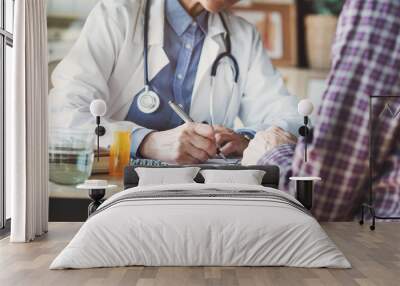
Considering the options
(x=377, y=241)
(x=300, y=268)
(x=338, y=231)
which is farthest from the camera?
(x=338, y=231)

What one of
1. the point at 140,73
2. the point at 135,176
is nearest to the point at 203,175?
the point at 135,176

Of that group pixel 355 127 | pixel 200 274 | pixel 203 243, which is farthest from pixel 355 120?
pixel 200 274

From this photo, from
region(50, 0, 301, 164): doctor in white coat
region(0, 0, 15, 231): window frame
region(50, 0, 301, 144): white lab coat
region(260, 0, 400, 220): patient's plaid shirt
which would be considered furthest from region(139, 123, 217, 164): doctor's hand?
region(0, 0, 15, 231): window frame

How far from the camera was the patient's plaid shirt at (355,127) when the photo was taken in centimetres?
616

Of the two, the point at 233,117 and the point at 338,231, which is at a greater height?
the point at 233,117

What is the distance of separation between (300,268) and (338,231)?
2.07 m

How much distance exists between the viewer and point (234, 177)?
5984mm

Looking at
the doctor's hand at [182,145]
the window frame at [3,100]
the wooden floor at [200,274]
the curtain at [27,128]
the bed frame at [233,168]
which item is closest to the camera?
the wooden floor at [200,274]

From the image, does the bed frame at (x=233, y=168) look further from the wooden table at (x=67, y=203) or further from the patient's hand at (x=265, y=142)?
the wooden table at (x=67, y=203)

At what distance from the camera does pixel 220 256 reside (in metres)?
4.00

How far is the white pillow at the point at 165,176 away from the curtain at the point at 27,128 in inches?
38.0

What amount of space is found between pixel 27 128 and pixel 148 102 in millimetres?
1552

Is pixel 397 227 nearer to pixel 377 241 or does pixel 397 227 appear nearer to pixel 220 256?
pixel 377 241

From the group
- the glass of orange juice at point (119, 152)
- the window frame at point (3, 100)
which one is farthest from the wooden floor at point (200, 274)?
the glass of orange juice at point (119, 152)
